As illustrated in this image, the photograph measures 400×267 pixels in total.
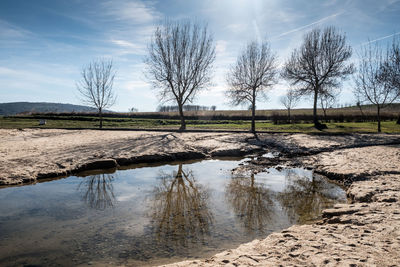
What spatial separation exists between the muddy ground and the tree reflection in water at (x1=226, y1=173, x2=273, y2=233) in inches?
35.4

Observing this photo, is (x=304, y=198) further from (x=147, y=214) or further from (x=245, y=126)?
(x=245, y=126)

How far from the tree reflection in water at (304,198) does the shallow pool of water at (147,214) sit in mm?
23

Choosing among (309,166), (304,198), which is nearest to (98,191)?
(304,198)

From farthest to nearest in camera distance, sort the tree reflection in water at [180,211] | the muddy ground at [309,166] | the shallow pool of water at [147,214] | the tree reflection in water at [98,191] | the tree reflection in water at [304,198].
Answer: the tree reflection in water at [98,191], the tree reflection in water at [304,198], the tree reflection in water at [180,211], the shallow pool of water at [147,214], the muddy ground at [309,166]

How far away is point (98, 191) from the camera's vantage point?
7512mm

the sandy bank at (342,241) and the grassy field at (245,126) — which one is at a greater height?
the grassy field at (245,126)

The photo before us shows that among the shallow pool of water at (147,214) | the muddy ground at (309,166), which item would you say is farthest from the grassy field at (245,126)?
the shallow pool of water at (147,214)

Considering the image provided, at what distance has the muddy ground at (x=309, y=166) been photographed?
11.1ft

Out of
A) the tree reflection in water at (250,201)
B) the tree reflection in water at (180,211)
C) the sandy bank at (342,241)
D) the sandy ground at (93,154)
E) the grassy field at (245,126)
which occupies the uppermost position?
the grassy field at (245,126)

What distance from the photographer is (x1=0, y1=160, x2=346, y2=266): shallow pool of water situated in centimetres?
418

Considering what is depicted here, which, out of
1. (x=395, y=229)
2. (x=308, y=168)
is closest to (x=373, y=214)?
(x=395, y=229)

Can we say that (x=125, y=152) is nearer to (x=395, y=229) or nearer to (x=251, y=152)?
(x=251, y=152)

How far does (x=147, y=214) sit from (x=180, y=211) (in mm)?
787

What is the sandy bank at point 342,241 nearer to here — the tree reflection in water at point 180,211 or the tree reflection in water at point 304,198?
the tree reflection in water at point 304,198
